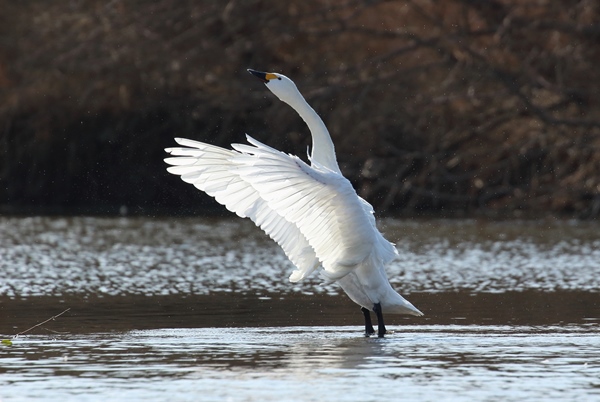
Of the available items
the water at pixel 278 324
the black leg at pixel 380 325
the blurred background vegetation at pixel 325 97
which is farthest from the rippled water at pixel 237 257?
the black leg at pixel 380 325

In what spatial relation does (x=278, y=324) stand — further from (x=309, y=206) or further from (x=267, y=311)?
(x=309, y=206)

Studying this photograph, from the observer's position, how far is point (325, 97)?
25.9 metres

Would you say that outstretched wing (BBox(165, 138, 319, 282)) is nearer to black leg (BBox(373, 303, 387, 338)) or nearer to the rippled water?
black leg (BBox(373, 303, 387, 338))

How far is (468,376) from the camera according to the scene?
743 centimetres

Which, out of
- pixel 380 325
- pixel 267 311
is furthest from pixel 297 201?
pixel 267 311

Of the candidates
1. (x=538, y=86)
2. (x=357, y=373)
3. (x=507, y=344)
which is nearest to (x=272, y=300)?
(x=507, y=344)

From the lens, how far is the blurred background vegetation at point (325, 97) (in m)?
25.4

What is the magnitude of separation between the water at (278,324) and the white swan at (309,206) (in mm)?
430

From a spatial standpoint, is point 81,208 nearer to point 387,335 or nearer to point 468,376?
point 387,335

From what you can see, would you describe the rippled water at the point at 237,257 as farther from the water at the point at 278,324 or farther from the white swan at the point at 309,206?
the white swan at the point at 309,206

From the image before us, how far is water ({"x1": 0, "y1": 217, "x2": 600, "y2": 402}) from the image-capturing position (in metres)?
7.14

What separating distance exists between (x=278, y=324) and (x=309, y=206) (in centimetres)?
168

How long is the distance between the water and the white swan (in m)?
0.43

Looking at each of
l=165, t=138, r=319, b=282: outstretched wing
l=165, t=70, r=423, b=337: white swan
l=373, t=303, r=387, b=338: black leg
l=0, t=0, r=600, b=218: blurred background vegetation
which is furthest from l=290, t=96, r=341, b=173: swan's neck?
l=0, t=0, r=600, b=218: blurred background vegetation
